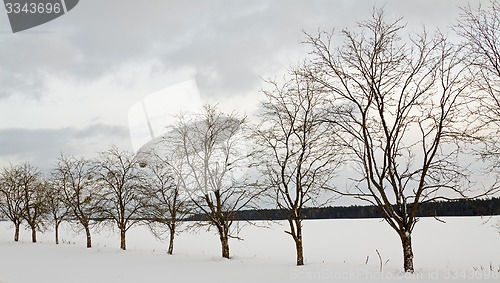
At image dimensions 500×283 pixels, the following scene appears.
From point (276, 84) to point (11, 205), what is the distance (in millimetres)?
39484

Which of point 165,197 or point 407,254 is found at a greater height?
point 165,197

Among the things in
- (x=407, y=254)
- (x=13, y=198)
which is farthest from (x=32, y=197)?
(x=407, y=254)

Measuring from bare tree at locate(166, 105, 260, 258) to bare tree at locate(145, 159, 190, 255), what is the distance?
1675mm

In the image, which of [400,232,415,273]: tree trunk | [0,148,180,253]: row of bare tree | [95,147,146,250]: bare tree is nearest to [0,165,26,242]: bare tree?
[0,148,180,253]: row of bare tree

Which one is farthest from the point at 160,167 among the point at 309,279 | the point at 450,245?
the point at 450,245

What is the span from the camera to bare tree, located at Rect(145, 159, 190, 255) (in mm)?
25828

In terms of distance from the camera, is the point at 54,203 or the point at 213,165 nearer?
the point at 213,165

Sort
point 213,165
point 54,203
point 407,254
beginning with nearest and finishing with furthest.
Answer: point 407,254 → point 213,165 → point 54,203

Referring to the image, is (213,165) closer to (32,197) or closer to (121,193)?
(121,193)

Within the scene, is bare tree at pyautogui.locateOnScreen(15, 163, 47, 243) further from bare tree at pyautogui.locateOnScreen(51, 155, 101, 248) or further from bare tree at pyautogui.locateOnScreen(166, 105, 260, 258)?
bare tree at pyautogui.locateOnScreen(166, 105, 260, 258)

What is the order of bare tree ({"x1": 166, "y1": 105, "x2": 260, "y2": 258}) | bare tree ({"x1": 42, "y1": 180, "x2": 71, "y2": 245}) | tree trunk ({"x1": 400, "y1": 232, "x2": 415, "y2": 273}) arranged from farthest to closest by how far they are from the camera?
bare tree ({"x1": 42, "y1": 180, "x2": 71, "y2": 245})
bare tree ({"x1": 166, "y1": 105, "x2": 260, "y2": 258})
tree trunk ({"x1": 400, "y1": 232, "x2": 415, "y2": 273})

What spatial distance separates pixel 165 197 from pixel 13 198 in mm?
26366

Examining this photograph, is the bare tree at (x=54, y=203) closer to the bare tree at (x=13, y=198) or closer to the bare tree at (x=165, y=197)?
the bare tree at (x=13, y=198)

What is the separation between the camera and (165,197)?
2775 cm
